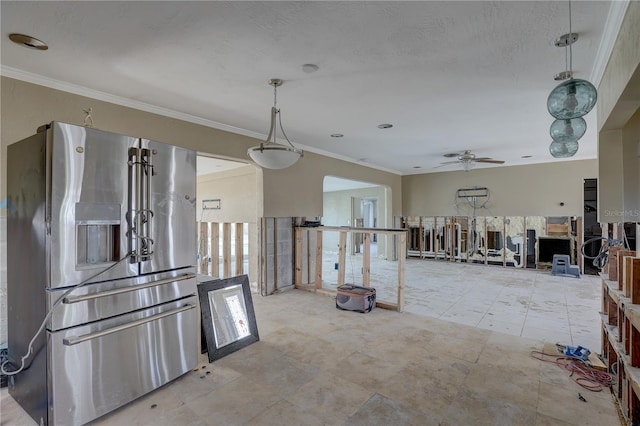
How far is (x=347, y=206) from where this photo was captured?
35.8 feet

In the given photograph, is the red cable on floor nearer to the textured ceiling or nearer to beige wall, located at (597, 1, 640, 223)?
beige wall, located at (597, 1, 640, 223)

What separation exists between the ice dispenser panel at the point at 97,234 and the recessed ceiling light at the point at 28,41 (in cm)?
130

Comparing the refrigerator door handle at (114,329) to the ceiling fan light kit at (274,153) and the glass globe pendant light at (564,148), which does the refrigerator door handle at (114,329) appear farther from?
the glass globe pendant light at (564,148)

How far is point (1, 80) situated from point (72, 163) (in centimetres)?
156

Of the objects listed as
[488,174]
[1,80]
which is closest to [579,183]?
[488,174]

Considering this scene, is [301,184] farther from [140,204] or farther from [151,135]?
[140,204]

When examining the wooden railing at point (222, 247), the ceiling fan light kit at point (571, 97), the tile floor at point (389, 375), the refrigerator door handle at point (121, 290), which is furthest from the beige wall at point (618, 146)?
the wooden railing at point (222, 247)

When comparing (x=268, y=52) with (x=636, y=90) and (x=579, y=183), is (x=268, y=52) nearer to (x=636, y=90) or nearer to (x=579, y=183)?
(x=636, y=90)

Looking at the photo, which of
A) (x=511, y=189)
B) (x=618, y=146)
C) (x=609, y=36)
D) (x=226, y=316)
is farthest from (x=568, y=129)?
(x=511, y=189)

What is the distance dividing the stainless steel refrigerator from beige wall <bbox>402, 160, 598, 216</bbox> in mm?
7864

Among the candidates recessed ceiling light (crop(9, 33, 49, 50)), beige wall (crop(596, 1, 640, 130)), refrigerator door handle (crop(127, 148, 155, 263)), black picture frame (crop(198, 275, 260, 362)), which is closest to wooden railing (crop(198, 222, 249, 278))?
black picture frame (crop(198, 275, 260, 362))

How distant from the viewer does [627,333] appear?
196 centimetres

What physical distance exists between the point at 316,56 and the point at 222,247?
497 centimetres

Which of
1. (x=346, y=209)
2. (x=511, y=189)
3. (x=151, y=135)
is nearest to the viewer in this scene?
(x=151, y=135)
